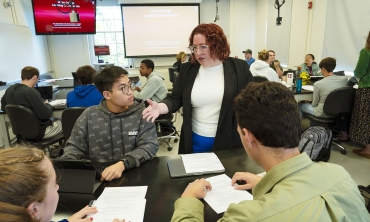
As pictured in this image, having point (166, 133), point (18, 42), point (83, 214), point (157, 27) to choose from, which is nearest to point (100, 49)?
point (157, 27)

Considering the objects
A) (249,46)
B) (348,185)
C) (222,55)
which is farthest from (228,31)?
(348,185)

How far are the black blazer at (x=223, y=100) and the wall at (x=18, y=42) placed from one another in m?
3.85

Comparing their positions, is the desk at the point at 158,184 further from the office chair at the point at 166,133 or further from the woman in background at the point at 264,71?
the woman in background at the point at 264,71

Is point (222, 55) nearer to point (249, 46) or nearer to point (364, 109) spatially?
point (364, 109)

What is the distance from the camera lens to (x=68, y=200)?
1032 millimetres

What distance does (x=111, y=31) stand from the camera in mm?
7078

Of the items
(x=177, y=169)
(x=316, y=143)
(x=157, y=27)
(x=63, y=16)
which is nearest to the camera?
(x=177, y=169)

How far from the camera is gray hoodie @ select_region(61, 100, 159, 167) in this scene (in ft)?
4.87

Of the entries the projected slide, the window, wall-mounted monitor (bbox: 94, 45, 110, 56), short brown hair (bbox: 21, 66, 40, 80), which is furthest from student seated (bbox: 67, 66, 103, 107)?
the window

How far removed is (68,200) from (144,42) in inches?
256

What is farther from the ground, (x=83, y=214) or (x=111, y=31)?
(x=111, y=31)

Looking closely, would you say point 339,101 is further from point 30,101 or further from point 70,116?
point 30,101

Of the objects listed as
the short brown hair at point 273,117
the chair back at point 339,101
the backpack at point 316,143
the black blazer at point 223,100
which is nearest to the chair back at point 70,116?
the black blazer at point 223,100

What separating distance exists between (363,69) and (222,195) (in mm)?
2817
